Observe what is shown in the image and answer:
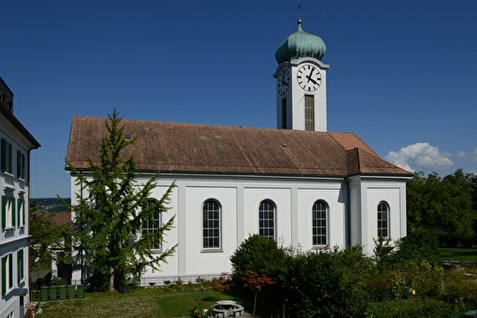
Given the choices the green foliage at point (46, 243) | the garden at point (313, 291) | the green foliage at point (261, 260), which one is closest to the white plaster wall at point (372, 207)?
the garden at point (313, 291)

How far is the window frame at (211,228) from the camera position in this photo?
27.0 m

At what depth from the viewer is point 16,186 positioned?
18438mm

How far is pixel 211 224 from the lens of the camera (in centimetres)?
2716

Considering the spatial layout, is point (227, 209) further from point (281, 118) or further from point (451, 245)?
point (451, 245)

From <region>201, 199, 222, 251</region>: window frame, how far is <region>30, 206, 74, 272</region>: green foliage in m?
8.37

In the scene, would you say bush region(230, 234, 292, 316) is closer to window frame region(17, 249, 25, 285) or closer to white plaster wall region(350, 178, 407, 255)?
white plaster wall region(350, 178, 407, 255)

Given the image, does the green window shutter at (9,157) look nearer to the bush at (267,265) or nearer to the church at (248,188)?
the church at (248,188)

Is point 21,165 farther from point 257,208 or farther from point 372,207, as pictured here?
point 372,207

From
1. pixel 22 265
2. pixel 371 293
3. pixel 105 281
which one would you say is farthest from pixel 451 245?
pixel 22 265

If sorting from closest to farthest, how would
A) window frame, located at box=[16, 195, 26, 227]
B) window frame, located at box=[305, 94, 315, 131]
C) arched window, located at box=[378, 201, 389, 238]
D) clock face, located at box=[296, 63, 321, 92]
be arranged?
window frame, located at box=[16, 195, 26, 227] → arched window, located at box=[378, 201, 389, 238] → window frame, located at box=[305, 94, 315, 131] → clock face, located at box=[296, 63, 321, 92]

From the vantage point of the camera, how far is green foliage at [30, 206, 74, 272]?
22.7 meters

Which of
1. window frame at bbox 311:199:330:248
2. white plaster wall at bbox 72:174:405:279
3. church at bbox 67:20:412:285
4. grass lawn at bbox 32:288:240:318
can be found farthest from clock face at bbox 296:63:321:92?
grass lawn at bbox 32:288:240:318

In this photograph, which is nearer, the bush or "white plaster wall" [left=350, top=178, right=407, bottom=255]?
the bush

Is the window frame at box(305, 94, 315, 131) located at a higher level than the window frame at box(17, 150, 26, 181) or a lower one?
Answer: higher
